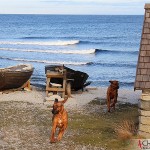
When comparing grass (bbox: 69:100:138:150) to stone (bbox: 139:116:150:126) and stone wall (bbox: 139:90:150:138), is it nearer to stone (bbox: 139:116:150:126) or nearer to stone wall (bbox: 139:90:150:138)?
stone wall (bbox: 139:90:150:138)

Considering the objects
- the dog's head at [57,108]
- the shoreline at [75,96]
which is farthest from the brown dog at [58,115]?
the shoreline at [75,96]

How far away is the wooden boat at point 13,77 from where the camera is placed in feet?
71.1

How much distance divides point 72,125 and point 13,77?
7.23 meters

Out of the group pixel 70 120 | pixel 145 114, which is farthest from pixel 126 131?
pixel 70 120

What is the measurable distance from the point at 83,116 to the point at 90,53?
36100mm

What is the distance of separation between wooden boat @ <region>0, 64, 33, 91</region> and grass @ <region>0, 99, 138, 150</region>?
2.67 meters

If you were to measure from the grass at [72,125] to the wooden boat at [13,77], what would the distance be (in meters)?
2.67

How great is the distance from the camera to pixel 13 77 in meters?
21.8

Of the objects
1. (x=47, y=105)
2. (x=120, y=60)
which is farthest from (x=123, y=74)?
(x=47, y=105)

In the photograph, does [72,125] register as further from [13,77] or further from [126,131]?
[13,77]

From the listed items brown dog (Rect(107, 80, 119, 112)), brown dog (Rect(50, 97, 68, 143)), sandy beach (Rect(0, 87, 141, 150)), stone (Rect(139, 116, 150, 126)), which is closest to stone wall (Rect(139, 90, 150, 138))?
stone (Rect(139, 116, 150, 126))

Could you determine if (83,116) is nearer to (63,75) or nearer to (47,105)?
(47,105)

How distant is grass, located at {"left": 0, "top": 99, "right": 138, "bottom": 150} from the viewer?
13.4 m

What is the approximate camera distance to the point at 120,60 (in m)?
44.3
